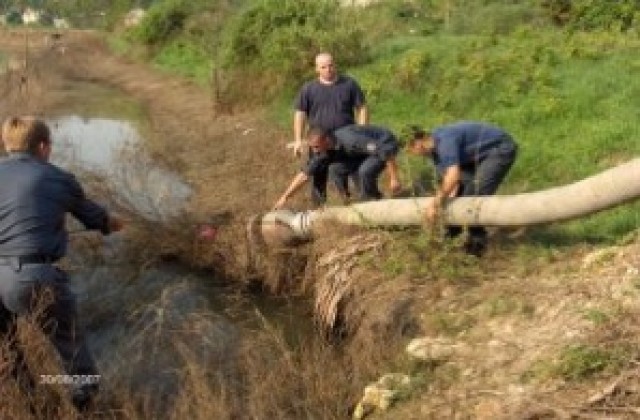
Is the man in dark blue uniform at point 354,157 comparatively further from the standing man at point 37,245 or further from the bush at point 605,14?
the bush at point 605,14

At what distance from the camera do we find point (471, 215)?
6727mm

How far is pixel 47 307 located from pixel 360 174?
386 centimetres

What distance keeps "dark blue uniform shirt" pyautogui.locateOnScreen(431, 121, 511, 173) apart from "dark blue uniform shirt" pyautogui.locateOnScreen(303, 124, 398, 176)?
2.91 feet

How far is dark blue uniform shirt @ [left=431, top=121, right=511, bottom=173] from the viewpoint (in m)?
6.75

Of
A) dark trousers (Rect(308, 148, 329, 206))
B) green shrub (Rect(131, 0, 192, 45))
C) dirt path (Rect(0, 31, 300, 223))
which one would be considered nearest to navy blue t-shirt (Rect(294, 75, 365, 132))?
dark trousers (Rect(308, 148, 329, 206))

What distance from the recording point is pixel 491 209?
6.62 m

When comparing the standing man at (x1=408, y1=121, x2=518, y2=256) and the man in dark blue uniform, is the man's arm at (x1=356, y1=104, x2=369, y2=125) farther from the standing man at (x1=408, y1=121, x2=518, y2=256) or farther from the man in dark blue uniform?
the standing man at (x1=408, y1=121, x2=518, y2=256)

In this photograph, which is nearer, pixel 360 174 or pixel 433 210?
pixel 433 210

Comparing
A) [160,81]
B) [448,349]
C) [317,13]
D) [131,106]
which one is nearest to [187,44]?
[160,81]

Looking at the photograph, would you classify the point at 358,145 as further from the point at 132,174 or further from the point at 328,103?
the point at 132,174

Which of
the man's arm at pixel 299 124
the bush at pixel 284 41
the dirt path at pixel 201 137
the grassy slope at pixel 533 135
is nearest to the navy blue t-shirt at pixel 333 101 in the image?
the man's arm at pixel 299 124

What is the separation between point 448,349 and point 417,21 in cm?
2082

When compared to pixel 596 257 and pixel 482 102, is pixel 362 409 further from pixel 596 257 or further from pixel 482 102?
pixel 482 102

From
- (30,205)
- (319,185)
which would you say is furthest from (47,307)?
(319,185)
